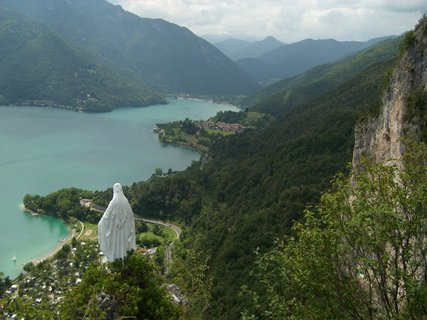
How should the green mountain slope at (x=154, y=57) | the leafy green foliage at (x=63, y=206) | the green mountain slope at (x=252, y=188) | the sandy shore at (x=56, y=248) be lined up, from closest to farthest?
the green mountain slope at (x=252, y=188) → the sandy shore at (x=56, y=248) → the leafy green foliage at (x=63, y=206) → the green mountain slope at (x=154, y=57)

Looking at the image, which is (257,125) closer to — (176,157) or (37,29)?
(176,157)

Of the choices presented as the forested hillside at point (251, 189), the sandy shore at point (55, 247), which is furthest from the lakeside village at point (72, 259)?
the forested hillside at point (251, 189)

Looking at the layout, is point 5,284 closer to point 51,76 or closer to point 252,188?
point 252,188

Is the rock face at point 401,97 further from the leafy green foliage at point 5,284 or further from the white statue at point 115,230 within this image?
the leafy green foliage at point 5,284

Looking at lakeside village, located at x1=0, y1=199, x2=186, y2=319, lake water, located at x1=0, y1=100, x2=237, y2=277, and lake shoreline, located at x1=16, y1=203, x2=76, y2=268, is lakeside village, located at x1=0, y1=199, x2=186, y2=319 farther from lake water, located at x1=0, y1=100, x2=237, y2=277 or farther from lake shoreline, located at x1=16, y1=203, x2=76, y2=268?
lake water, located at x1=0, y1=100, x2=237, y2=277

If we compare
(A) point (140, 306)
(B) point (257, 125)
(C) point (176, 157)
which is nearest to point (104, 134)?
(C) point (176, 157)

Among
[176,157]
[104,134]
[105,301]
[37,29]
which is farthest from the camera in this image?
[37,29]

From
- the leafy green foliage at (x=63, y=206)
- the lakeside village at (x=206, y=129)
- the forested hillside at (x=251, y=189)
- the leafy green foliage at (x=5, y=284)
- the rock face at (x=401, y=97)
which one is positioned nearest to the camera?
the rock face at (x=401, y=97)

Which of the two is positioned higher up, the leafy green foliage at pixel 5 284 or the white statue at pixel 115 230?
the white statue at pixel 115 230
